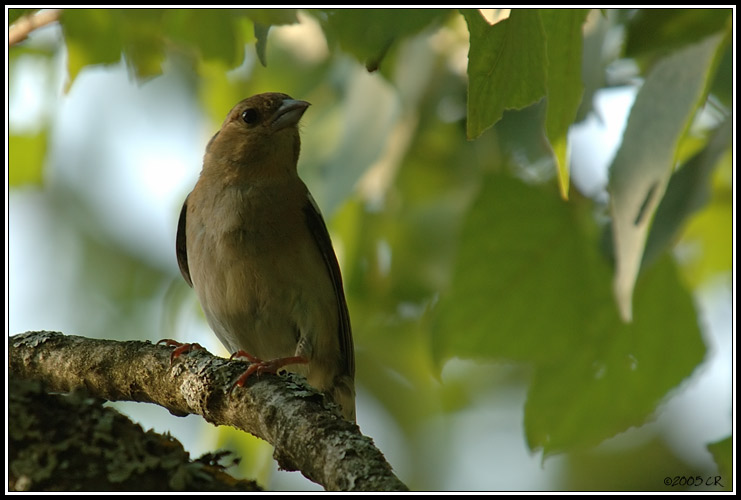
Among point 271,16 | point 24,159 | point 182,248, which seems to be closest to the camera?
point 271,16

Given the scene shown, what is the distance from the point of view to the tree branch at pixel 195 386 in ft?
9.34

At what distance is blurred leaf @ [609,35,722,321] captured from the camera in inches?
127

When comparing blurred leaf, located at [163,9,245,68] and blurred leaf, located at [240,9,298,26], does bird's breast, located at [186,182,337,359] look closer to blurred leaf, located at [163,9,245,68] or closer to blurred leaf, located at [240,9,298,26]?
blurred leaf, located at [163,9,245,68]

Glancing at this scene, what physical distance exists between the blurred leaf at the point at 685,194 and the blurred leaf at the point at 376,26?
4.59 ft

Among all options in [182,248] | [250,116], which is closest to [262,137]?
[250,116]

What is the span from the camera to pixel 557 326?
4.58 m

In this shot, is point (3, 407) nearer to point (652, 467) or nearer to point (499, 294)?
point (499, 294)

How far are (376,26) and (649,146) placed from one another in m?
1.29

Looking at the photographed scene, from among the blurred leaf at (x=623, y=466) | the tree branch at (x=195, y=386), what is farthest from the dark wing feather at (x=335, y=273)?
the blurred leaf at (x=623, y=466)

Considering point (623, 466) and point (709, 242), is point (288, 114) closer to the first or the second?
point (709, 242)

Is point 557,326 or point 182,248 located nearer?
point 557,326

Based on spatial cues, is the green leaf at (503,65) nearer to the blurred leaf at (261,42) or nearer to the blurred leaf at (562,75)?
the blurred leaf at (562,75)

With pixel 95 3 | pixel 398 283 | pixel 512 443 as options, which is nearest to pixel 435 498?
pixel 398 283

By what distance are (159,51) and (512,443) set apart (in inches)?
294
